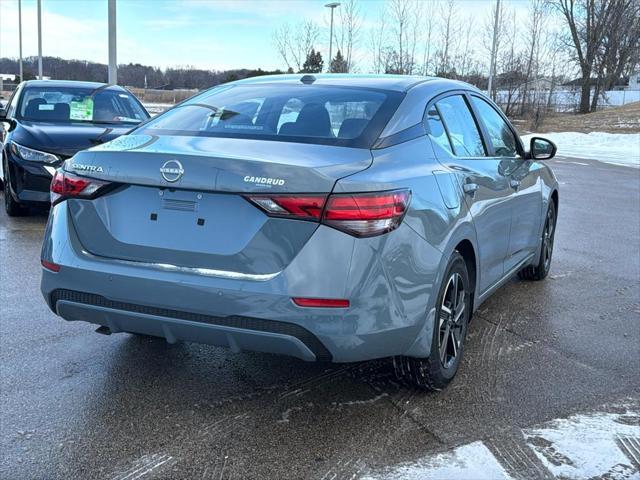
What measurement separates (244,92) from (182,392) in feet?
5.85

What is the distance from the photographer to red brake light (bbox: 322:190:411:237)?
2926 mm

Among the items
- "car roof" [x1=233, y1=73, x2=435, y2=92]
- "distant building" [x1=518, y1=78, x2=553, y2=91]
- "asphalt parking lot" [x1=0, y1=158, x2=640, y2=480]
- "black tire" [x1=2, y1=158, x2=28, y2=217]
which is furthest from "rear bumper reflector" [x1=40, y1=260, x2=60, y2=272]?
"distant building" [x1=518, y1=78, x2=553, y2=91]

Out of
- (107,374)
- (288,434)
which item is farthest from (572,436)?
(107,374)

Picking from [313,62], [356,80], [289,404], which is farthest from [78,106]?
[313,62]

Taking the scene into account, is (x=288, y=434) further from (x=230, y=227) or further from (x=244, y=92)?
(x=244, y=92)

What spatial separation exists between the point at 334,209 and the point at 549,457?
1458 millimetres

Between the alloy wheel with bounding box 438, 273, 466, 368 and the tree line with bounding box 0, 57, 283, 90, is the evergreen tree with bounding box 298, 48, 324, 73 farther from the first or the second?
the alloy wheel with bounding box 438, 273, 466, 368

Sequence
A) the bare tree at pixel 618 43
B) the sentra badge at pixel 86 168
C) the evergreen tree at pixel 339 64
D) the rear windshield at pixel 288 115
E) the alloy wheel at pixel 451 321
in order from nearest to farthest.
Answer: the sentra badge at pixel 86 168 → the rear windshield at pixel 288 115 → the alloy wheel at pixel 451 321 → the evergreen tree at pixel 339 64 → the bare tree at pixel 618 43

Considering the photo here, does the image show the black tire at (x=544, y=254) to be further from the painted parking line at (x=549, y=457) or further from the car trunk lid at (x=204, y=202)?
the car trunk lid at (x=204, y=202)

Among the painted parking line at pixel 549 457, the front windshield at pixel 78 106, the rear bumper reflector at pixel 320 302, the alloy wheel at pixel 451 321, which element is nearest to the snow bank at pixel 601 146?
the front windshield at pixel 78 106

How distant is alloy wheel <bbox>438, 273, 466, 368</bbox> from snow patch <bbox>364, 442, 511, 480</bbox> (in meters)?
0.65

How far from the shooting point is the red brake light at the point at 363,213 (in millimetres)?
2926

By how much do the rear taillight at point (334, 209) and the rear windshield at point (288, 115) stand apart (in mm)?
441

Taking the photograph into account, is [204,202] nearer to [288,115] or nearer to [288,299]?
[288,299]
